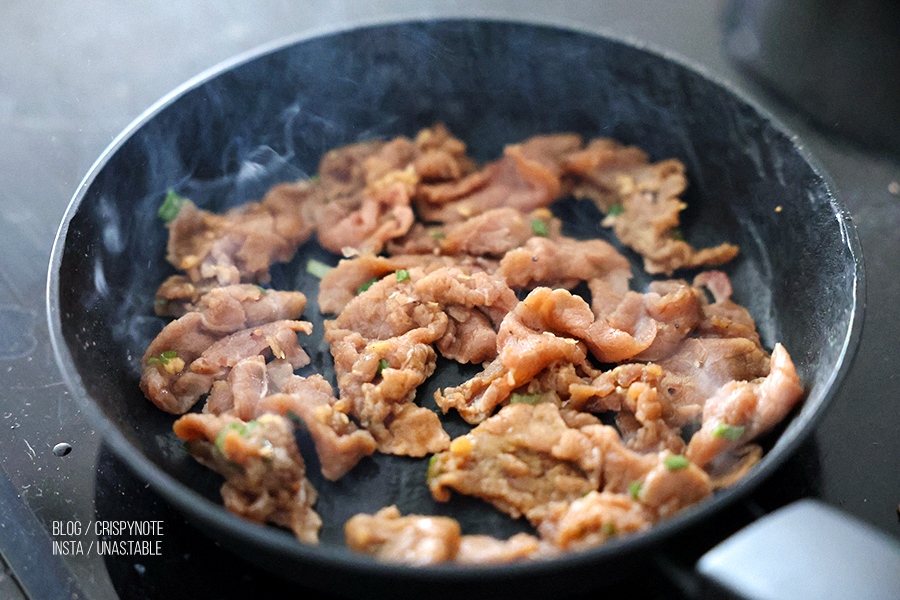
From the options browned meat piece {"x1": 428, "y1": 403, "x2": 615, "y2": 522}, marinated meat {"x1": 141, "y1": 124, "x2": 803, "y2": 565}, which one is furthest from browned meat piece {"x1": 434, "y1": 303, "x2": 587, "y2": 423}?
browned meat piece {"x1": 428, "y1": 403, "x2": 615, "y2": 522}

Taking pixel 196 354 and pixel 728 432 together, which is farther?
pixel 196 354

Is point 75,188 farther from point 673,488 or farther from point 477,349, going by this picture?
point 673,488

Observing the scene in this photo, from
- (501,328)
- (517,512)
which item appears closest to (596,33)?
(501,328)

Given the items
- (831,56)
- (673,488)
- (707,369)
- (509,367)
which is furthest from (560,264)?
(831,56)

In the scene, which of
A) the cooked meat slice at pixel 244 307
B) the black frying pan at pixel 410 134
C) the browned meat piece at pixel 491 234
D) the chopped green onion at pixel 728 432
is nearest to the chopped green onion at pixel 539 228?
the browned meat piece at pixel 491 234

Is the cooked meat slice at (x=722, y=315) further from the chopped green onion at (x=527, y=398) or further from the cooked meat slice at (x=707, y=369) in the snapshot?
the chopped green onion at (x=527, y=398)

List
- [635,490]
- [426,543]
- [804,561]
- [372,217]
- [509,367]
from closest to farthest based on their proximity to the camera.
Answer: [804,561] → [426,543] → [635,490] → [509,367] → [372,217]
